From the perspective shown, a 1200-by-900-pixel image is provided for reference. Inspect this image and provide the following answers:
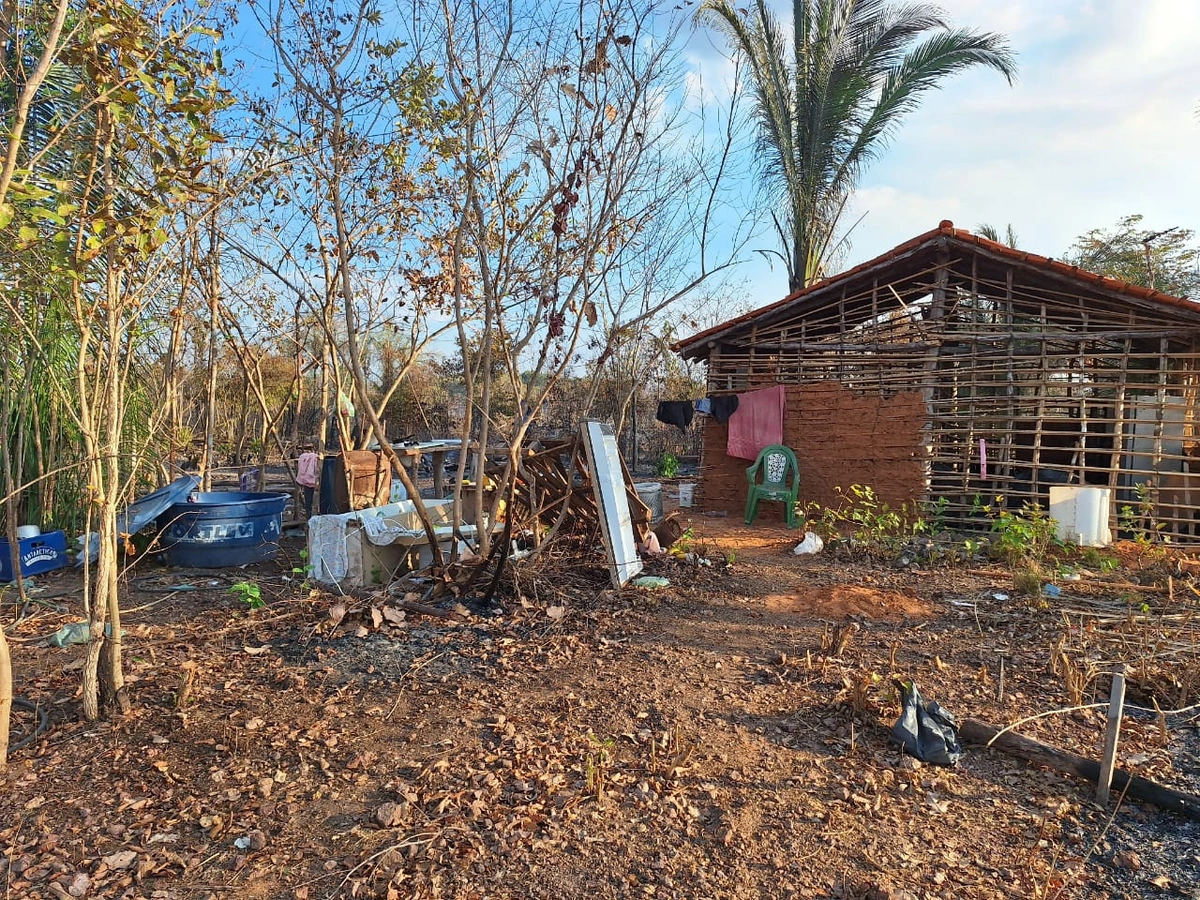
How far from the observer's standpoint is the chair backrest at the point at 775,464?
944 centimetres

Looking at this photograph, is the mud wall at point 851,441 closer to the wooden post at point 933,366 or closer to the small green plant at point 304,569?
the wooden post at point 933,366

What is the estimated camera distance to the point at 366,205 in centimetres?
554

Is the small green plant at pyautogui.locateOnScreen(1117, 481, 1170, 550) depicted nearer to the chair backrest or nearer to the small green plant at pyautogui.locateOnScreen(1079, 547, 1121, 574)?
the small green plant at pyautogui.locateOnScreen(1079, 547, 1121, 574)

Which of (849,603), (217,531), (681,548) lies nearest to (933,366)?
(681,548)

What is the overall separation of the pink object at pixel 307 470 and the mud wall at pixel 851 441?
19.6ft

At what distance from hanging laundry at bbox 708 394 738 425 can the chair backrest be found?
0.94 m

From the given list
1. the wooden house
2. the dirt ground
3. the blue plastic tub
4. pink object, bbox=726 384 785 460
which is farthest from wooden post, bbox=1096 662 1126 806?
pink object, bbox=726 384 785 460

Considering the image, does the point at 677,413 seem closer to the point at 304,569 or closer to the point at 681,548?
the point at 681,548

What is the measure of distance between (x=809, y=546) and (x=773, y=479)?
2238 millimetres

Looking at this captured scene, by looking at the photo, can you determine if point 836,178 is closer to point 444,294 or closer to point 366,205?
point 444,294

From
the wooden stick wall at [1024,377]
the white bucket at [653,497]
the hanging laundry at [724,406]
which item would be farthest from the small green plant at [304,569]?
the wooden stick wall at [1024,377]

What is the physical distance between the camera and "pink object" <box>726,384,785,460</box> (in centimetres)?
989

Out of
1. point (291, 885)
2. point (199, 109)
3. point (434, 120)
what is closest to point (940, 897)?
point (291, 885)

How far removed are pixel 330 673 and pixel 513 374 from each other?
2243 mm
